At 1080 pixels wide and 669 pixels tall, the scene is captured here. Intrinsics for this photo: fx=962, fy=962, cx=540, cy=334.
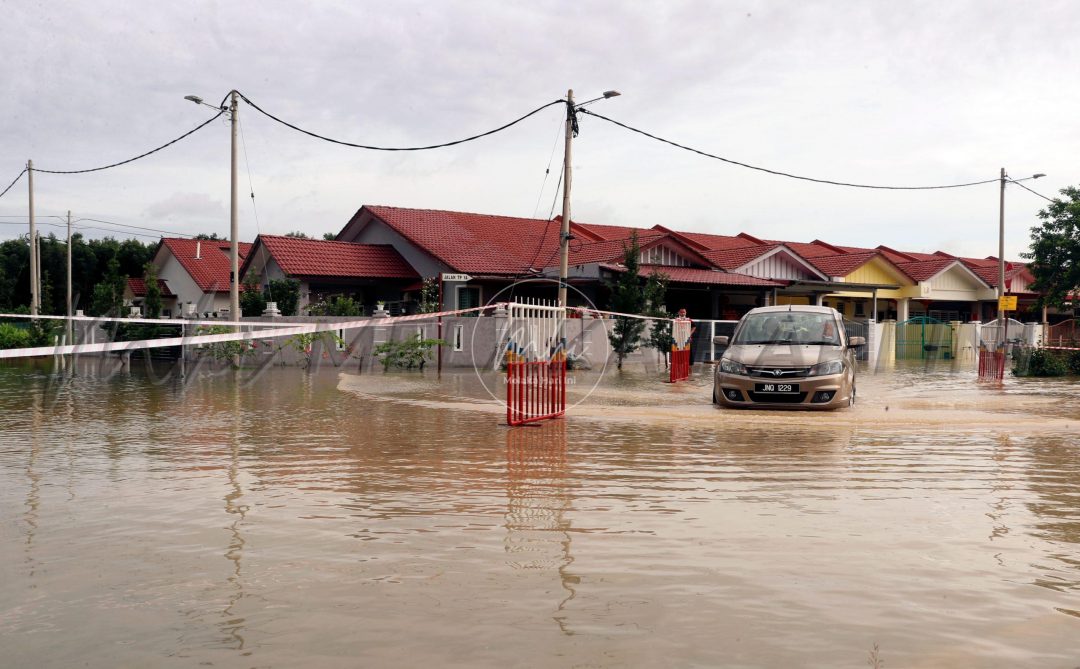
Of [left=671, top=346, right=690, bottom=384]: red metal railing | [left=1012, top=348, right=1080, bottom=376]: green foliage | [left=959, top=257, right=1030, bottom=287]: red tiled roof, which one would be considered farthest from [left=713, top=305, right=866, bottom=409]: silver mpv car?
[left=959, top=257, right=1030, bottom=287]: red tiled roof

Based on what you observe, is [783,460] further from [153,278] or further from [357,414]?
[153,278]

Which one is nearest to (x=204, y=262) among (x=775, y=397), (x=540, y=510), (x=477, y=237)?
(x=477, y=237)

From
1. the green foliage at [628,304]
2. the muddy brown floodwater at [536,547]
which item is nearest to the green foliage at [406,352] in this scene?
the green foliage at [628,304]

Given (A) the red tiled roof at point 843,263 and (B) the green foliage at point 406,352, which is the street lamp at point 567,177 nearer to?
(B) the green foliage at point 406,352

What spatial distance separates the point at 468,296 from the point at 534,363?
19.9m

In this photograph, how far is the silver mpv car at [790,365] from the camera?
1409cm

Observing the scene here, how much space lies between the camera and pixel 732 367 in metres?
14.5

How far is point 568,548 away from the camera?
5.62 m

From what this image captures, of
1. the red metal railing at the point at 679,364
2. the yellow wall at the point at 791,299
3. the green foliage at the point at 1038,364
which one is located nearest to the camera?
the red metal railing at the point at 679,364

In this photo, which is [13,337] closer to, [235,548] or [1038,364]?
[235,548]

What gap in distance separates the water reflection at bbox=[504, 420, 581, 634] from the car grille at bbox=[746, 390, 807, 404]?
14.8ft

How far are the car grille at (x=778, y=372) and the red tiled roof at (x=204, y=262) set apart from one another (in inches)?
1233

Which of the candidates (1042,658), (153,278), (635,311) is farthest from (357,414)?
(153,278)

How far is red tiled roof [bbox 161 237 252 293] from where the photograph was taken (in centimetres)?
4225
